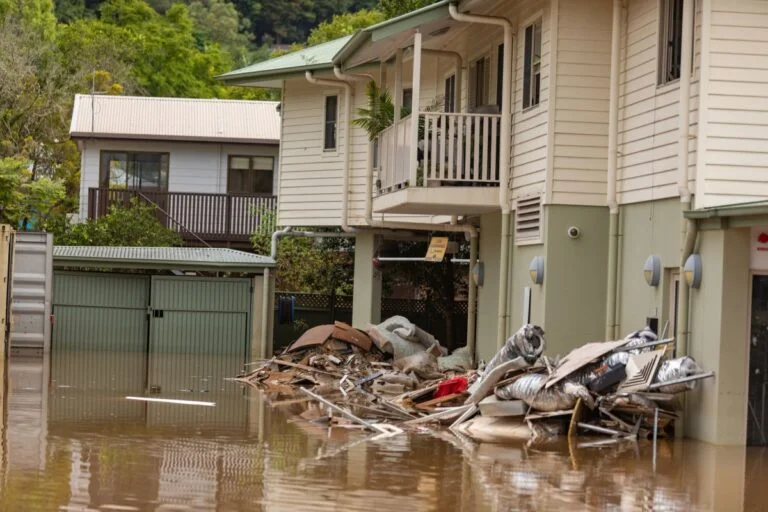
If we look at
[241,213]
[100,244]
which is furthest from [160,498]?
[241,213]

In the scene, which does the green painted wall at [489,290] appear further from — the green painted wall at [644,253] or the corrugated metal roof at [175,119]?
the corrugated metal roof at [175,119]

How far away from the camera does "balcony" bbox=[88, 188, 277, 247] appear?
138 feet

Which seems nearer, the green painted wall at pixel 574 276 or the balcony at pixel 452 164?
the green painted wall at pixel 574 276

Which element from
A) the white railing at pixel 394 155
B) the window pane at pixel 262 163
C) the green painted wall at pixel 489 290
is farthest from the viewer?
the window pane at pixel 262 163

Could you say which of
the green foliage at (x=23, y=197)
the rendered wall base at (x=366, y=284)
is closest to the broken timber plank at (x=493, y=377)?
the rendered wall base at (x=366, y=284)

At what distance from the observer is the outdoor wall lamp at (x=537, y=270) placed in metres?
20.3

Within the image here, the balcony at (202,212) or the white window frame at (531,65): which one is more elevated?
the white window frame at (531,65)

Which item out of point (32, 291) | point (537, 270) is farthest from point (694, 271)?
point (32, 291)

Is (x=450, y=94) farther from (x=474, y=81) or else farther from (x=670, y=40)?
(x=670, y=40)

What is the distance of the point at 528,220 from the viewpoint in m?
21.1

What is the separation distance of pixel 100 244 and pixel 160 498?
89.0 ft

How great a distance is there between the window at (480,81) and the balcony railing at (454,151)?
1.61 m

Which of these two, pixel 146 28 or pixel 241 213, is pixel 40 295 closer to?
pixel 241 213

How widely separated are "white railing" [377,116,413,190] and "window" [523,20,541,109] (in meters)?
1.99
